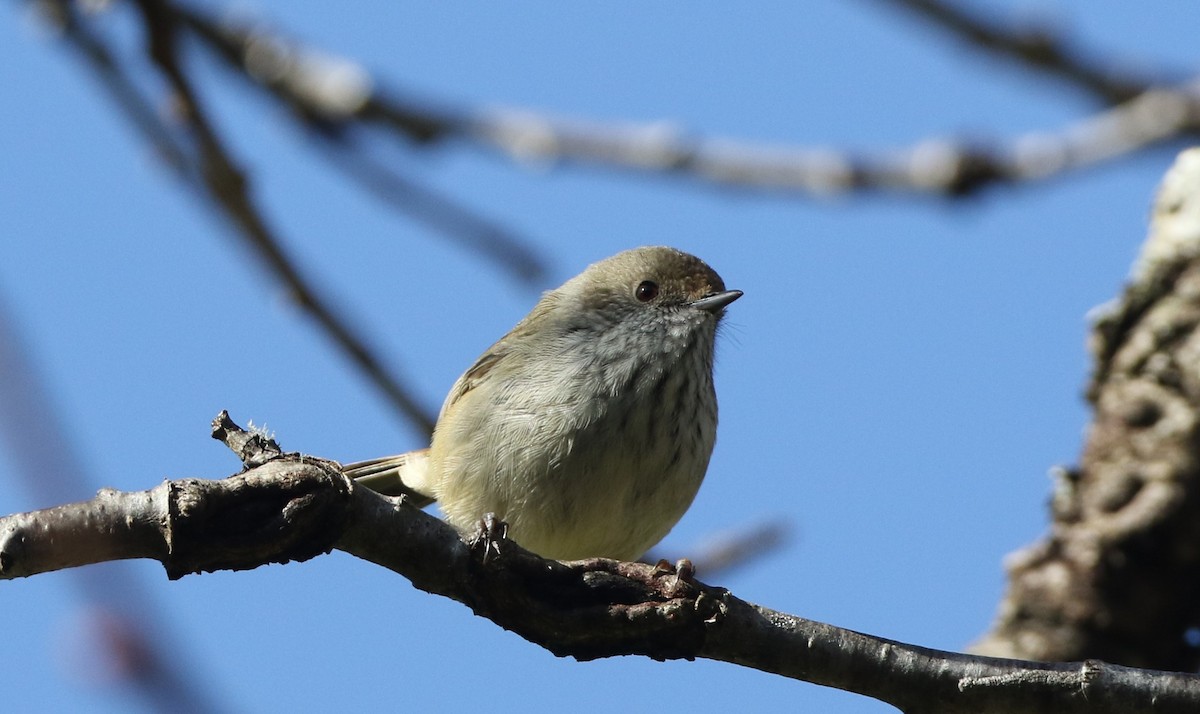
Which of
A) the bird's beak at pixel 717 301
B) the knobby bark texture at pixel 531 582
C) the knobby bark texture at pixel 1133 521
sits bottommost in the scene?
the knobby bark texture at pixel 531 582

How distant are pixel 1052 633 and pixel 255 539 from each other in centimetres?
332

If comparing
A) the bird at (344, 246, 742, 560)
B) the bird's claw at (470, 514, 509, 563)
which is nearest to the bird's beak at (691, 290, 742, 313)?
the bird at (344, 246, 742, 560)

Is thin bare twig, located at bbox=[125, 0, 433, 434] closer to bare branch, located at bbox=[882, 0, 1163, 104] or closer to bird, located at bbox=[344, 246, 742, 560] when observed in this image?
bird, located at bbox=[344, 246, 742, 560]

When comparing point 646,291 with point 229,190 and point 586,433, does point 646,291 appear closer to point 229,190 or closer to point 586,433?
point 586,433

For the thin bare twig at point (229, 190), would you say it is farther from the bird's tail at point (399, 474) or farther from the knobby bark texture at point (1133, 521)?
the knobby bark texture at point (1133, 521)

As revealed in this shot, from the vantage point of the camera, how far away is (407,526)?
324 centimetres

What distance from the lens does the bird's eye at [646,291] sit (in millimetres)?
6207

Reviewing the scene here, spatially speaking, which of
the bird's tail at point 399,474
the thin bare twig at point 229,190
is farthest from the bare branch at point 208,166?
the bird's tail at point 399,474

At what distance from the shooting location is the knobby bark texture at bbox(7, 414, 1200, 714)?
2850 millimetres

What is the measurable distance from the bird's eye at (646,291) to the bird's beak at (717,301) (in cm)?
22

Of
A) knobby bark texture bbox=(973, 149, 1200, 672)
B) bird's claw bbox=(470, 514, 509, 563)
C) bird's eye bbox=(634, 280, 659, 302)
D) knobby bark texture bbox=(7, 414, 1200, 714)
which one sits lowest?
knobby bark texture bbox=(7, 414, 1200, 714)

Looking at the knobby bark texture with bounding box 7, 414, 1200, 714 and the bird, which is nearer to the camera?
the knobby bark texture with bounding box 7, 414, 1200, 714

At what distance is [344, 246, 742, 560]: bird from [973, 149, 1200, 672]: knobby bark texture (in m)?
1.46

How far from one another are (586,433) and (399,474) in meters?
1.54
